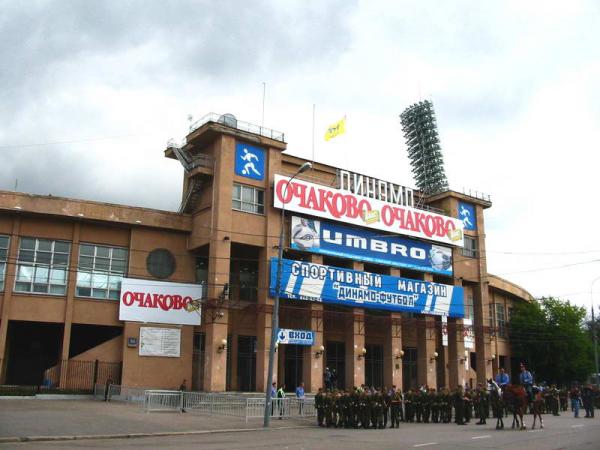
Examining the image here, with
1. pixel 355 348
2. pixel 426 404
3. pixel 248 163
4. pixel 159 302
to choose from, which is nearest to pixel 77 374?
pixel 159 302

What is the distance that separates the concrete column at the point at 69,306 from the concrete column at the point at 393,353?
21.3 meters

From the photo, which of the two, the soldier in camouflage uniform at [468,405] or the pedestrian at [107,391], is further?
the pedestrian at [107,391]

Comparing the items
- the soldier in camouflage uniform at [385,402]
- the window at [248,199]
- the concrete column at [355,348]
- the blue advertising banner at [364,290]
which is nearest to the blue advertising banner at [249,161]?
the window at [248,199]

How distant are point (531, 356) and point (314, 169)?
1126 inches

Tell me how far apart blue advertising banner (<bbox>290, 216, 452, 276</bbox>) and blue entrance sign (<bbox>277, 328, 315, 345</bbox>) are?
17.5 ft

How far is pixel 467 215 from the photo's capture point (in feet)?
180

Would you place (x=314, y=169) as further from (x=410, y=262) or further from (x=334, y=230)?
(x=410, y=262)

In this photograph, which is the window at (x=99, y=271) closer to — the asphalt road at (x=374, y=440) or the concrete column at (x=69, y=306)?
the concrete column at (x=69, y=306)

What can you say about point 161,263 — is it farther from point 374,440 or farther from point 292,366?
point 374,440

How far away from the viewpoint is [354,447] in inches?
679

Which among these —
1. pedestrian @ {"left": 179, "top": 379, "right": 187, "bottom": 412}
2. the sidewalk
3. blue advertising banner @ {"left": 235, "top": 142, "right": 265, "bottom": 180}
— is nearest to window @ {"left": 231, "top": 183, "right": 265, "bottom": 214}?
blue advertising banner @ {"left": 235, "top": 142, "right": 265, "bottom": 180}

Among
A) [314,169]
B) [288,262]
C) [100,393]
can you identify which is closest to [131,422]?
[100,393]

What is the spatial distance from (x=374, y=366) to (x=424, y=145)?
4425 cm

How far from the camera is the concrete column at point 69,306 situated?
121ft
